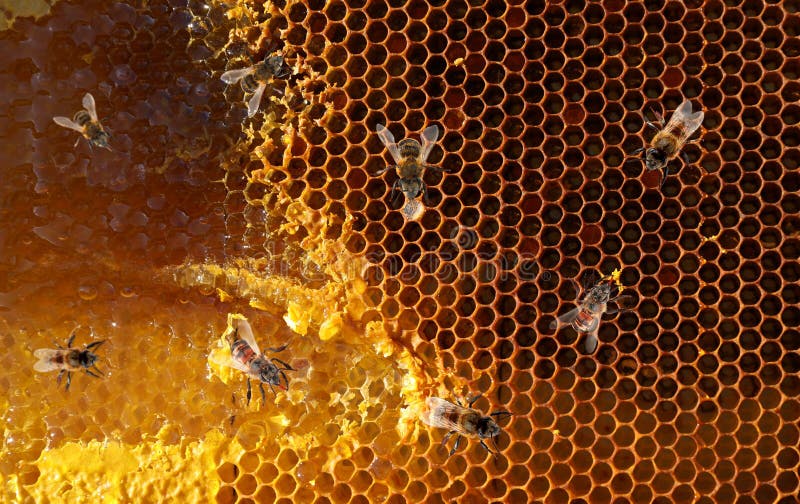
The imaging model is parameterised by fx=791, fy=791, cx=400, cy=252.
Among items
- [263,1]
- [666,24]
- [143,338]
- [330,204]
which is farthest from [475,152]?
[143,338]

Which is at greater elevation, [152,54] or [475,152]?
[475,152]

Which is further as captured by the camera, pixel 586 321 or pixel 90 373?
pixel 90 373

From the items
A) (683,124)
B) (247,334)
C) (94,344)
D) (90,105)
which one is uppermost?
(683,124)

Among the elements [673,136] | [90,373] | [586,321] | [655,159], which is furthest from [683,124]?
[90,373]

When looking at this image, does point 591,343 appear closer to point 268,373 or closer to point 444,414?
point 444,414

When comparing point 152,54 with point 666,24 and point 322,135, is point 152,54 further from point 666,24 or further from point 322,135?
point 666,24
